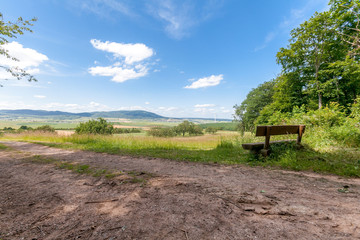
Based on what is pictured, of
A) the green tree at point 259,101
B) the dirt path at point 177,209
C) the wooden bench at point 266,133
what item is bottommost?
the dirt path at point 177,209

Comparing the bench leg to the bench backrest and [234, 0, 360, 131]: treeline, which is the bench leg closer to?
the bench backrest

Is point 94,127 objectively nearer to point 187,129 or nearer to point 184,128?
point 184,128

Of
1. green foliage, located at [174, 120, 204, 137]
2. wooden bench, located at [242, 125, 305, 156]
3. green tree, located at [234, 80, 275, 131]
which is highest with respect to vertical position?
green tree, located at [234, 80, 275, 131]

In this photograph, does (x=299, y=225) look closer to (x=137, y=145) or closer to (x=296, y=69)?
(x=137, y=145)

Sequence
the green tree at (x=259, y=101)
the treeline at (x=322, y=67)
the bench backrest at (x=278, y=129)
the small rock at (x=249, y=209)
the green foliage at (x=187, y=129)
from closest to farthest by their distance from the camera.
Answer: the small rock at (x=249, y=209), the bench backrest at (x=278, y=129), the treeline at (x=322, y=67), the green tree at (x=259, y=101), the green foliage at (x=187, y=129)

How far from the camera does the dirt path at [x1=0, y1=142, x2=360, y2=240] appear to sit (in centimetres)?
182

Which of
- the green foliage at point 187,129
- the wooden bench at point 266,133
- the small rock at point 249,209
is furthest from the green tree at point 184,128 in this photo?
the small rock at point 249,209

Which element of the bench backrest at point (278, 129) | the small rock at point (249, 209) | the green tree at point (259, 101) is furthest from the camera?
the green tree at point (259, 101)

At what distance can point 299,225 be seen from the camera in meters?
1.91

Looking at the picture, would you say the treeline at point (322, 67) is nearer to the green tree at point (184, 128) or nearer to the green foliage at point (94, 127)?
the green foliage at point (94, 127)

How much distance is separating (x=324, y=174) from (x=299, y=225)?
11.7ft

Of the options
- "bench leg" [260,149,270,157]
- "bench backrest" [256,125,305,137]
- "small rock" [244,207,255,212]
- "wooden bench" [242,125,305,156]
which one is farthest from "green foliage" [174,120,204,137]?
"small rock" [244,207,255,212]

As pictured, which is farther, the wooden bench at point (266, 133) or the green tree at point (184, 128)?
the green tree at point (184, 128)

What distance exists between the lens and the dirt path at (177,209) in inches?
71.8
